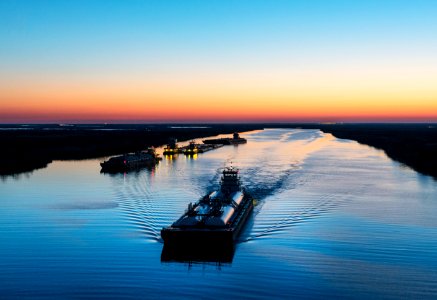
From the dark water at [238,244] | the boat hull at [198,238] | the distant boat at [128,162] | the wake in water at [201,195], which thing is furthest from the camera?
the distant boat at [128,162]

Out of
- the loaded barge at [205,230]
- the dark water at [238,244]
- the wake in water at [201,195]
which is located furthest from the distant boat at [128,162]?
the loaded barge at [205,230]

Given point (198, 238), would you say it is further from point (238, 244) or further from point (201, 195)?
point (201, 195)

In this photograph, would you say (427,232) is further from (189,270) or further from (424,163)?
(424,163)

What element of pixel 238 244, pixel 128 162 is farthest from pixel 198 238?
pixel 128 162

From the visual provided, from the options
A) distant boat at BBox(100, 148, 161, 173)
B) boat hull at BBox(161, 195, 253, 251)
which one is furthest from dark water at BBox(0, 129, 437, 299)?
distant boat at BBox(100, 148, 161, 173)

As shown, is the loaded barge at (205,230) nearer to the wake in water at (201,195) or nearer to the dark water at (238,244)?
the dark water at (238,244)
